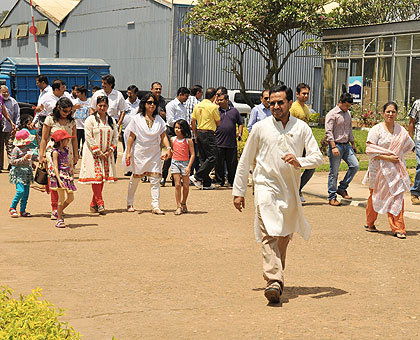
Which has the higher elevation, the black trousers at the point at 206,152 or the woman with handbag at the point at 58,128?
the woman with handbag at the point at 58,128

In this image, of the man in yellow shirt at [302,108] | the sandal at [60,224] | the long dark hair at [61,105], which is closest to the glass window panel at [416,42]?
the man in yellow shirt at [302,108]

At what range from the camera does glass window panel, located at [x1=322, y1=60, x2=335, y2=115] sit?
35.0 m

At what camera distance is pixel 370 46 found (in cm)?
3259

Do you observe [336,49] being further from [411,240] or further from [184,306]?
[184,306]

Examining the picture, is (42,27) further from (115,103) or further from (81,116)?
(115,103)

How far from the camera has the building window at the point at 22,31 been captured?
56812 mm

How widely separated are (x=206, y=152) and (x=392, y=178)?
500 centimetres

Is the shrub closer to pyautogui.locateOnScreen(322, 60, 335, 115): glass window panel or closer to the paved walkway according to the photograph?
the paved walkway

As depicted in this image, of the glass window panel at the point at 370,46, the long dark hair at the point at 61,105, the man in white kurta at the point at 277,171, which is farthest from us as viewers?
the glass window panel at the point at 370,46

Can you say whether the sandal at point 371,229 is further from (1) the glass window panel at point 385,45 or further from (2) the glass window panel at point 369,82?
(1) the glass window panel at point 385,45

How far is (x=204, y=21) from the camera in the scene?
3522 cm

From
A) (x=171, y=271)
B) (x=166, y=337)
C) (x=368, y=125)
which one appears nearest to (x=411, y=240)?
(x=171, y=271)

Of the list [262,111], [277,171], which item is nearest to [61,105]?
[262,111]

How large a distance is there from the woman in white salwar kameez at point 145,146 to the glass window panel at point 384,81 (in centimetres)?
2039
